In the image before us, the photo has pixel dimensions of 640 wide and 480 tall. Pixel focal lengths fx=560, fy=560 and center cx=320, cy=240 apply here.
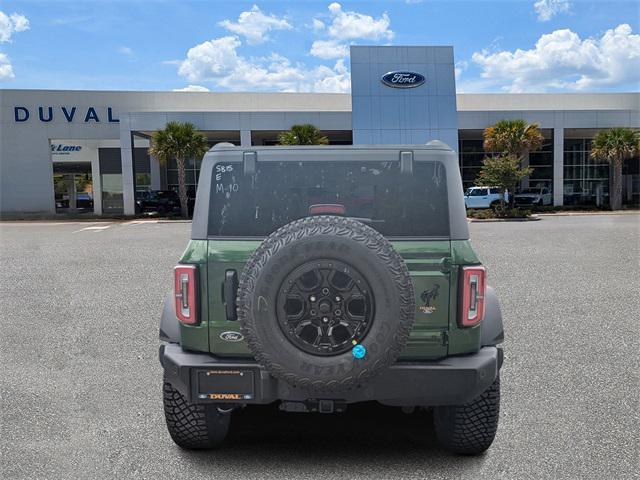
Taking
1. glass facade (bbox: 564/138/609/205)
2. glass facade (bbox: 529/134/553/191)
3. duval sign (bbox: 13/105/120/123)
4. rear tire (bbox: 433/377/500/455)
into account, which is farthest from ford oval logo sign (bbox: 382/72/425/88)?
rear tire (bbox: 433/377/500/455)

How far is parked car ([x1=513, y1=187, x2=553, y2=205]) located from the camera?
38.6 metres

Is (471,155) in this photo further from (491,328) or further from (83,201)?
(491,328)

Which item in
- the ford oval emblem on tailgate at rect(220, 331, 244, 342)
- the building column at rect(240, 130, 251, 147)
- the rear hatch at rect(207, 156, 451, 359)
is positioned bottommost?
the ford oval emblem on tailgate at rect(220, 331, 244, 342)

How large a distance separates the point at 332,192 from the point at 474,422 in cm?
173

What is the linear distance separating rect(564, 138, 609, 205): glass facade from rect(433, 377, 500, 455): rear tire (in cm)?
4234

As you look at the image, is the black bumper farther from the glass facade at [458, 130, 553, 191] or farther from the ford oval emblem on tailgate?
the glass facade at [458, 130, 553, 191]

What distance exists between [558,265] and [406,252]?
10.3 meters

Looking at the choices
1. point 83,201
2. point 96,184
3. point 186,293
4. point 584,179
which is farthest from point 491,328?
point 83,201

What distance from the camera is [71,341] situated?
6559mm

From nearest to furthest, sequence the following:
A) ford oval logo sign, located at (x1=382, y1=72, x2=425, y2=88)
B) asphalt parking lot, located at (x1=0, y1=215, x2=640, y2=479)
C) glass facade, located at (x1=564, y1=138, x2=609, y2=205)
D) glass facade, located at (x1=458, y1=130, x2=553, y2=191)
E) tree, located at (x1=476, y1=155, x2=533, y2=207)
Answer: asphalt parking lot, located at (x1=0, y1=215, x2=640, y2=479)
tree, located at (x1=476, y1=155, x2=533, y2=207)
ford oval logo sign, located at (x1=382, y1=72, x2=425, y2=88)
glass facade, located at (x1=564, y1=138, x2=609, y2=205)
glass facade, located at (x1=458, y1=130, x2=553, y2=191)

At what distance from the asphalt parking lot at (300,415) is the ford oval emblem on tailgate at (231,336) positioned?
0.84 meters

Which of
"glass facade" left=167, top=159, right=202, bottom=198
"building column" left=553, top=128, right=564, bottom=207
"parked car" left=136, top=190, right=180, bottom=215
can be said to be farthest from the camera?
"glass facade" left=167, top=159, right=202, bottom=198

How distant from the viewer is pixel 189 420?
3.61 metres

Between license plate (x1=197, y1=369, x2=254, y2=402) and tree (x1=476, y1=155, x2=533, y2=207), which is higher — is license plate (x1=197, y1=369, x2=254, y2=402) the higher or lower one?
the lower one
